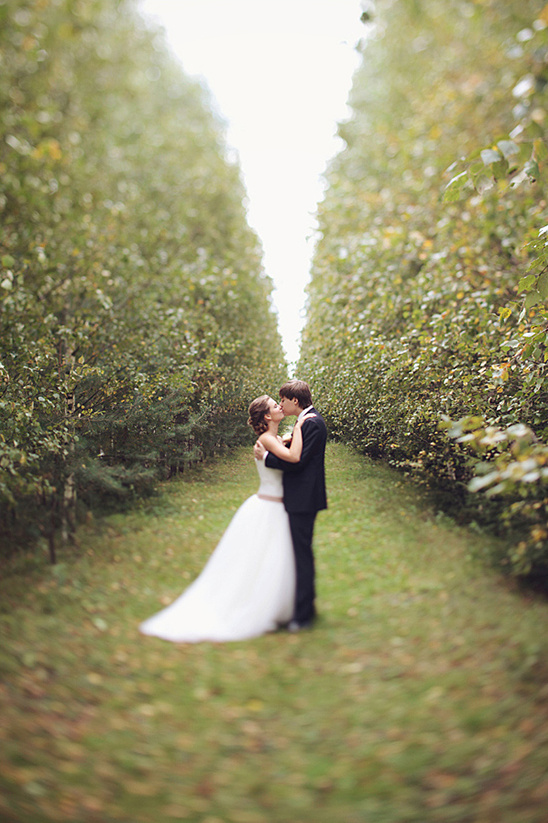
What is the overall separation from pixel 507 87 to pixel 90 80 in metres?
9.40

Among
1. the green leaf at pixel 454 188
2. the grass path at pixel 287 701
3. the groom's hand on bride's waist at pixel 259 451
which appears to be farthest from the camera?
the groom's hand on bride's waist at pixel 259 451

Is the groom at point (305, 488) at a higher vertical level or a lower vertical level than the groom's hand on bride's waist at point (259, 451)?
lower

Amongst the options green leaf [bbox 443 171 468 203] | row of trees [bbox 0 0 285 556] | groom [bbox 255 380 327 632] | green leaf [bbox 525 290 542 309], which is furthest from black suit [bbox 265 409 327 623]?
green leaf [bbox 443 171 468 203]

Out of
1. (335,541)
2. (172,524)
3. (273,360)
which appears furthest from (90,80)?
(335,541)

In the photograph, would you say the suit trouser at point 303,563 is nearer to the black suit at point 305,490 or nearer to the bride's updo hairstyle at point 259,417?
the black suit at point 305,490

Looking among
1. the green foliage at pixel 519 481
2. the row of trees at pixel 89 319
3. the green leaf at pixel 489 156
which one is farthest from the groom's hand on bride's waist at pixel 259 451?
the green leaf at pixel 489 156

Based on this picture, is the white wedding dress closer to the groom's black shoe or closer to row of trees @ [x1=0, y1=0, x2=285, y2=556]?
the groom's black shoe

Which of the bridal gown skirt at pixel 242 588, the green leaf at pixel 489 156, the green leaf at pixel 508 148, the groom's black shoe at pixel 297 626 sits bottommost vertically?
the groom's black shoe at pixel 297 626

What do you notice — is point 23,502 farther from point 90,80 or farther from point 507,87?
point 507,87

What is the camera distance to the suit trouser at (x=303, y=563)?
4.11 metres

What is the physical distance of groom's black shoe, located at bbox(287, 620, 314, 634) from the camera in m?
3.89

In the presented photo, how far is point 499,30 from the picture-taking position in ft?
40.4

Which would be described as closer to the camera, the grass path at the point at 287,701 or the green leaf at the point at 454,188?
the grass path at the point at 287,701

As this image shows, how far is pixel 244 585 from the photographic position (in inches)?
170
